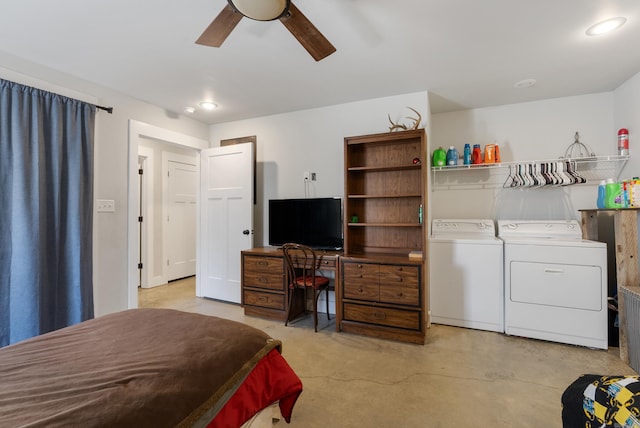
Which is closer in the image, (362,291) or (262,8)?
(262,8)

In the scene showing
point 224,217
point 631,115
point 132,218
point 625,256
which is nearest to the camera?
point 625,256

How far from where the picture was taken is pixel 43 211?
96.1 inches

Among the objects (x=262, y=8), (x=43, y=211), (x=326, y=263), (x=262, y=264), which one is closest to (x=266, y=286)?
(x=262, y=264)

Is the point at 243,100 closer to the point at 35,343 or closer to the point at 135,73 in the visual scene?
the point at 135,73

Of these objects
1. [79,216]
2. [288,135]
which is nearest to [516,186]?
[288,135]

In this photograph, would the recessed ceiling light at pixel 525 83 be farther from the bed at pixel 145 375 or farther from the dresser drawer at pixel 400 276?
the bed at pixel 145 375

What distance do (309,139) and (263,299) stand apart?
202 cm

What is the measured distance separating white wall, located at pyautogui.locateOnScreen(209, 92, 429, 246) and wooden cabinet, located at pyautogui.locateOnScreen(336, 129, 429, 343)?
0.29 m

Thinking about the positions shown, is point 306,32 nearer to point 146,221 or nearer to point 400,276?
point 400,276

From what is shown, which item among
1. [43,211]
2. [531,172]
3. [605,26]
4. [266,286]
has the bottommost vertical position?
[266,286]

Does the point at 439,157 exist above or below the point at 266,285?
above

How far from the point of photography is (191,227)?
5.47m

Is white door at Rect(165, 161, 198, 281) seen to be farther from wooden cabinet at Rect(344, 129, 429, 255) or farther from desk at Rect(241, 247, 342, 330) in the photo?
wooden cabinet at Rect(344, 129, 429, 255)

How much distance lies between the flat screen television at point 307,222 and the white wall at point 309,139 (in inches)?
10.5
